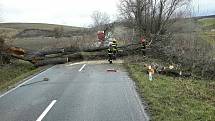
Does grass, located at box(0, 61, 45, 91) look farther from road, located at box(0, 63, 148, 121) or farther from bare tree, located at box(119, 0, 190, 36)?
bare tree, located at box(119, 0, 190, 36)

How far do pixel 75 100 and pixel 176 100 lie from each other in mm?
3440

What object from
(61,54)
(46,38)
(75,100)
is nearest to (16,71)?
(61,54)

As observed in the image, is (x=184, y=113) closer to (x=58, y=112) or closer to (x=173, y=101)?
(x=173, y=101)

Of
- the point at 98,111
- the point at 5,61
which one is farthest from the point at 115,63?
the point at 98,111

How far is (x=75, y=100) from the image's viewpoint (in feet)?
47.9

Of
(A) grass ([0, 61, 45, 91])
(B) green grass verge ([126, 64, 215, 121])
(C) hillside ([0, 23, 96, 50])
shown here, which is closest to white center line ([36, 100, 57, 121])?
(B) green grass verge ([126, 64, 215, 121])

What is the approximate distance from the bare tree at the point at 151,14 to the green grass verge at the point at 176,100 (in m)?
22.8

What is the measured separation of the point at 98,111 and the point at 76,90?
183 inches

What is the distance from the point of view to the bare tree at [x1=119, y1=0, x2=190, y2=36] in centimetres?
4247

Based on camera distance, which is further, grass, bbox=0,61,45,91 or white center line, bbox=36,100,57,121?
grass, bbox=0,61,45,91

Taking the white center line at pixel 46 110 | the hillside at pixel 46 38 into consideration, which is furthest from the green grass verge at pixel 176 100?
the hillside at pixel 46 38

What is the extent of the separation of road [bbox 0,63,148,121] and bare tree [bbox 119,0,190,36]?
21.3 metres

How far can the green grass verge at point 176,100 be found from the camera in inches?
451

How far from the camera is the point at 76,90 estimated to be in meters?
17.0
